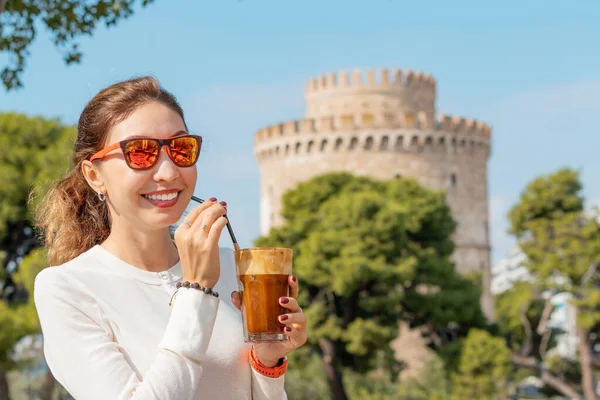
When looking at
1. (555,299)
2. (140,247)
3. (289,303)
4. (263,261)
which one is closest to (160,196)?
(140,247)

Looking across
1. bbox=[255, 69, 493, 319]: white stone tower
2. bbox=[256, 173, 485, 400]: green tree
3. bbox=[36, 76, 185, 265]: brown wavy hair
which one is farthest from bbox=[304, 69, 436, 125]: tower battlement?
bbox=[36, 76, 185, 265]: brown wavy hair

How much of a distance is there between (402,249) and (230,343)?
23.9 metres

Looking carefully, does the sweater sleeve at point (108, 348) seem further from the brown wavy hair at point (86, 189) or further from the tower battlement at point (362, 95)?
the tower battlement at point (362, 95)

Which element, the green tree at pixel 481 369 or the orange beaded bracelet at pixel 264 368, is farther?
the green tree at pixel 481 369

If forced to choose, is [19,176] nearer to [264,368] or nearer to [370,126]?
→ [370,126]

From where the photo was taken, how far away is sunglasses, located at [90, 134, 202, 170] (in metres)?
2.31

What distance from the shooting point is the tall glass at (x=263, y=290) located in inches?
90.2

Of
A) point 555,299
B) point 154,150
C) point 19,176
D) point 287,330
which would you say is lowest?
point 555,299

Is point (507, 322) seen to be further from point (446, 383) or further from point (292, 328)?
point (292, 328)

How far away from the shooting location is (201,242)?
2.18m

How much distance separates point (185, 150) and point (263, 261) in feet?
1.06

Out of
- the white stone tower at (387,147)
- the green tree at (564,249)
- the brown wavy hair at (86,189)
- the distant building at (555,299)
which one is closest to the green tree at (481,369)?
the green tree at (564,249)

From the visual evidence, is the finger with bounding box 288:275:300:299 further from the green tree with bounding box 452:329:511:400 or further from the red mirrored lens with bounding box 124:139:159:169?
the green tree with bounding box 452:329:511:400

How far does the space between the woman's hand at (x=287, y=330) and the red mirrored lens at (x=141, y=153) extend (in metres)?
0.38
